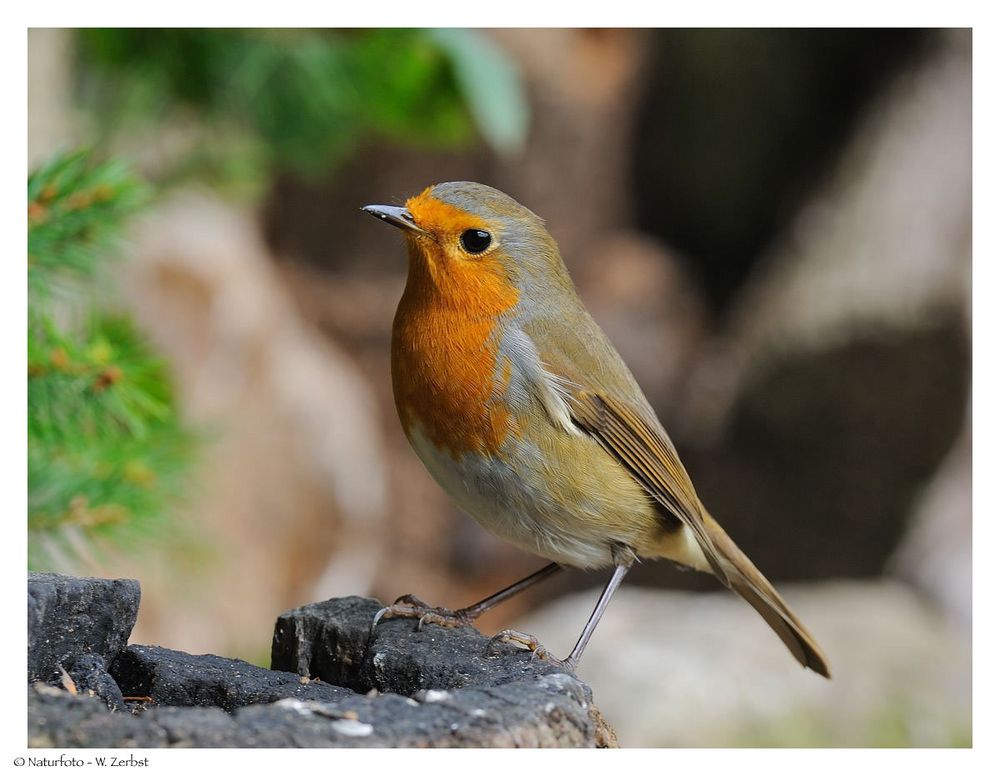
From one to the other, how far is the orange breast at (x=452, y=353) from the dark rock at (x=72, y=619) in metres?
0.78

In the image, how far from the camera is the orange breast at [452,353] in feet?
8.81

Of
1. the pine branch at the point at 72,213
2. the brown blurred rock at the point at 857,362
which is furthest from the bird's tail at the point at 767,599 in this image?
the brown blurred rock at the point at 857,362

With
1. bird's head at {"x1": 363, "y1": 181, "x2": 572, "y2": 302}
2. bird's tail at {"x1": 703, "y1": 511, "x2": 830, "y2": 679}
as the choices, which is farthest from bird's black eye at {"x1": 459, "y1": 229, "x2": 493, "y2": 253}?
bird's tail at {"x1": 703, "y1": 511, "x2": 830, "y2": 679}

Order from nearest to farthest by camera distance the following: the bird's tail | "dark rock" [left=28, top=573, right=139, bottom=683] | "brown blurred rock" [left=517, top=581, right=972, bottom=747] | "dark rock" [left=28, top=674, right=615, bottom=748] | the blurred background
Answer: "dark rock" [left=28, top=674, right=615, bottom=748], "dark rock" [left=28, top=573, right=139, bottom=683], the bird's tail, the blurred background, "brown blurred rock" [left=517, top=581, right=972, bottom=747]

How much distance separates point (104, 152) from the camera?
4.48 meters

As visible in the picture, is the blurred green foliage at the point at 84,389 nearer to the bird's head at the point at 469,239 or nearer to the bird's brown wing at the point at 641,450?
the bird's head at the point at 469,239

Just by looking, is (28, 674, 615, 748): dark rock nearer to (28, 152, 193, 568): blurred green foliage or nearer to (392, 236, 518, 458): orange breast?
(392, 236, 518, 458): orange breast

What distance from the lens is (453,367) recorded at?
2707 millimetres

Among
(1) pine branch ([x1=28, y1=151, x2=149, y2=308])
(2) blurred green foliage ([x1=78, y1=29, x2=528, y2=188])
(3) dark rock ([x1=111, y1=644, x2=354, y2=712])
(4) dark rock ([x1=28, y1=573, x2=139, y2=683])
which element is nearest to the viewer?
(4) dark rock ([x1=28, y1=573, x2=139, y2=683])

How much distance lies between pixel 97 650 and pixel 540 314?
1.32 meters

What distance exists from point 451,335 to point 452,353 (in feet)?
0.16

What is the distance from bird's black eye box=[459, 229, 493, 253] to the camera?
9.18 feet

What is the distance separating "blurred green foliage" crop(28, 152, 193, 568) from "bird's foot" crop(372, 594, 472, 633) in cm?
78

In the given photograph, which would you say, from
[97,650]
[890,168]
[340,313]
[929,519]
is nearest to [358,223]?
[340,313]
